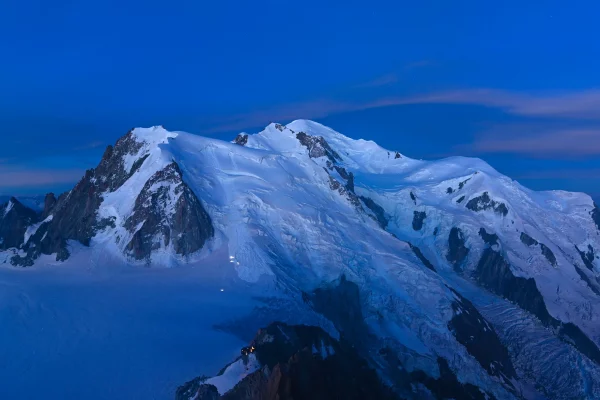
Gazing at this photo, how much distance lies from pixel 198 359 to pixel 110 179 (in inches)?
2674

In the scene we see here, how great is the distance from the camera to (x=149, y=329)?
329ft

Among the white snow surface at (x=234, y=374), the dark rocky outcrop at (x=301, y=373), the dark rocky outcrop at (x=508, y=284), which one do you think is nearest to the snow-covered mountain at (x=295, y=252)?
the dark rocky outcrop at (x=301, y=373)

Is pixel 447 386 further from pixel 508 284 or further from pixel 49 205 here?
pixel 49 205

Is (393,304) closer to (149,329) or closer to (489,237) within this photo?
(149,329)

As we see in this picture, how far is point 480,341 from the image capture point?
12812 centimetres

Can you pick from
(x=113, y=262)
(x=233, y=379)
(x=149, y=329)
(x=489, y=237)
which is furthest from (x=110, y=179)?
(x=489, y=237)

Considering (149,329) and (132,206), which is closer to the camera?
(149,329)

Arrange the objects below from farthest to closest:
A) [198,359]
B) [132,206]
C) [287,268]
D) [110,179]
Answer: [110,179] < [132,206] < [287,268] < [198,359]

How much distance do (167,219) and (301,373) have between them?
69.8 m

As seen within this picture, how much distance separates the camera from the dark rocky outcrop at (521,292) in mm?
170625

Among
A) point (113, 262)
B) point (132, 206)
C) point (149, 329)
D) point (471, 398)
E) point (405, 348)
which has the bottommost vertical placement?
point (471, 398)

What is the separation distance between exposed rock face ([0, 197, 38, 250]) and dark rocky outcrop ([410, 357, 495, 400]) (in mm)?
89170

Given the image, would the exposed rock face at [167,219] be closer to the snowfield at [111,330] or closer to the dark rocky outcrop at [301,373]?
the snowfield at [111,330]

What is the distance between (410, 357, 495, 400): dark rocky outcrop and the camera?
343 ft
